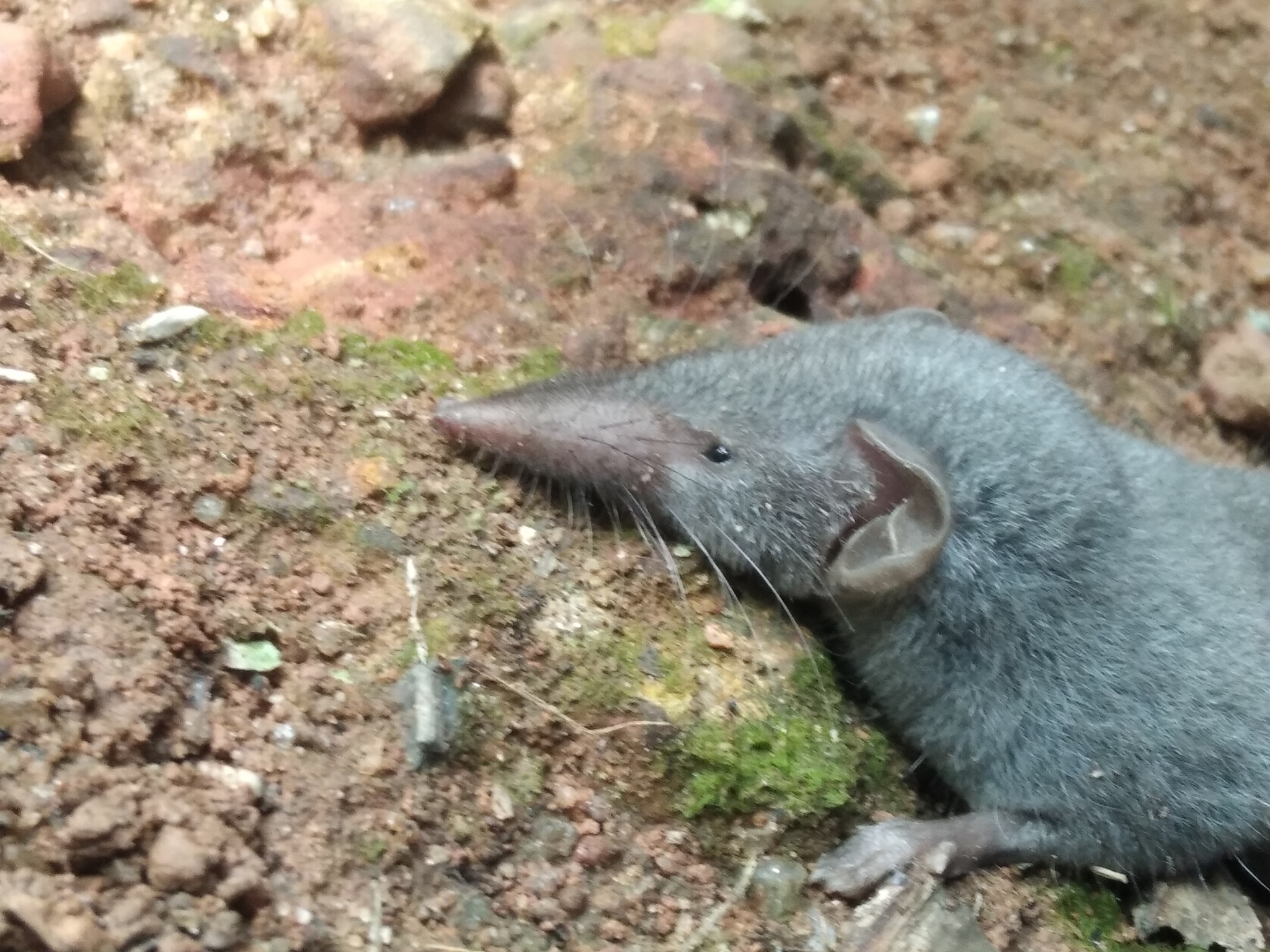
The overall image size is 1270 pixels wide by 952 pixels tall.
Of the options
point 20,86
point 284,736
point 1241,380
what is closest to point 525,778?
point 284,736

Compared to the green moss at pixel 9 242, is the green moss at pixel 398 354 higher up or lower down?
lower down

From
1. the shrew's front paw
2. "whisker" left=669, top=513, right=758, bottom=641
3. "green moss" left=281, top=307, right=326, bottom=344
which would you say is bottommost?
the shrew's front paw

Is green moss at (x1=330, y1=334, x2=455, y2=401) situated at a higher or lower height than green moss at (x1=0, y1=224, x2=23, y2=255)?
lower

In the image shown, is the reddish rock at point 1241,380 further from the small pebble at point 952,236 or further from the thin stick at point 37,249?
the thin stick at point 37,249

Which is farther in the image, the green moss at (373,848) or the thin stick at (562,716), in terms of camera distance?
the thin stick at (562,716)

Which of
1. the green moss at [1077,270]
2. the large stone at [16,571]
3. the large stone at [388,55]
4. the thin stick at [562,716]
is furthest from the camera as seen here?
the green moss at [1077,270]

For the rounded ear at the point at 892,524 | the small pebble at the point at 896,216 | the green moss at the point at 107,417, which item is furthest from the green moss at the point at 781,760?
the small pebble at the point at 896,216

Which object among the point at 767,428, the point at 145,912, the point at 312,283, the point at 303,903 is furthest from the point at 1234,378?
the point at 145,912

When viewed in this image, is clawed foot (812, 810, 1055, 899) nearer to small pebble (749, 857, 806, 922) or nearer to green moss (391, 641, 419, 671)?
small pebble (749, 857, 806, 922)

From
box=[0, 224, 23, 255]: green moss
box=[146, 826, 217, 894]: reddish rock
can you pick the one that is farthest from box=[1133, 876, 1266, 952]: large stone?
box=[0, 224, 23, 255]: green moss
